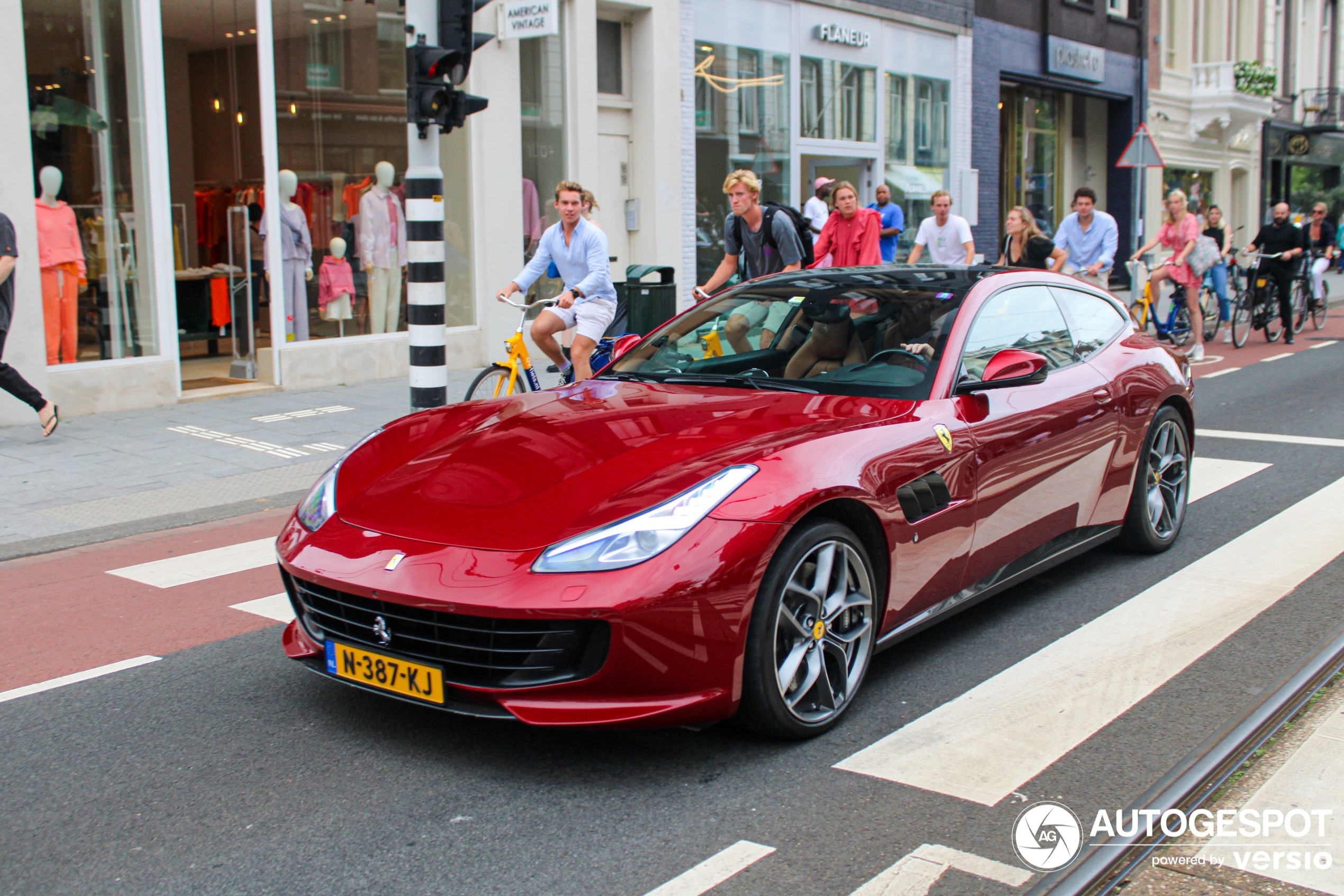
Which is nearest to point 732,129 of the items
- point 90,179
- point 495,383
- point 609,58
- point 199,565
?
point 609,58

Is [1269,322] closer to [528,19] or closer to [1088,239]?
[1088,239]

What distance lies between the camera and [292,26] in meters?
12.6

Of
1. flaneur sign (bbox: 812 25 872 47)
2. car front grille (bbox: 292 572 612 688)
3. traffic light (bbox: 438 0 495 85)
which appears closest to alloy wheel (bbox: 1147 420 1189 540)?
car front grille (bbox: 292 572 612 688)

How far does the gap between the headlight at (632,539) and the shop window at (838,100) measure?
52.7 feet

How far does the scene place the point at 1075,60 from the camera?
83.0 ft

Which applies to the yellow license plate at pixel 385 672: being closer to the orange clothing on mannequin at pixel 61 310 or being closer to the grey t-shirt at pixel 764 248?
the grey t-shirt at pixel 764 248

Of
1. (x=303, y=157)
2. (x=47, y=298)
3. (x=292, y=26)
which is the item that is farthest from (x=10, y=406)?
(x=292, y=26)

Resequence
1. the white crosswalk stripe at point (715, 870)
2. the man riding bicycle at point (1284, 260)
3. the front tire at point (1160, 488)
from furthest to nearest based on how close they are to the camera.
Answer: the man riding bicycle at point (1284, 260) → the front tire at point (1160, 488) → the white crosswalk stripe at point (715, 870)

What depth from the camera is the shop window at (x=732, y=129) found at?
16.9m

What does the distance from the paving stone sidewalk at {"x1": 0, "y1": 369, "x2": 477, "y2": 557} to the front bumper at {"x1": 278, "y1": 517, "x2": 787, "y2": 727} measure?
415 cm

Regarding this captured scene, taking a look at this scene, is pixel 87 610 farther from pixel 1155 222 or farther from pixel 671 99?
pixel 1155 222

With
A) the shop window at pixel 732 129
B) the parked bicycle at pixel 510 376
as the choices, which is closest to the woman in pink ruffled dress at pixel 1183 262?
the shop window at pixel 732 129

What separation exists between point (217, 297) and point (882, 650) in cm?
1006

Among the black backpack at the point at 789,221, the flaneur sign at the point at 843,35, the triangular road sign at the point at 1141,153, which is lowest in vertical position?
the black backpack at the point at 789,221
